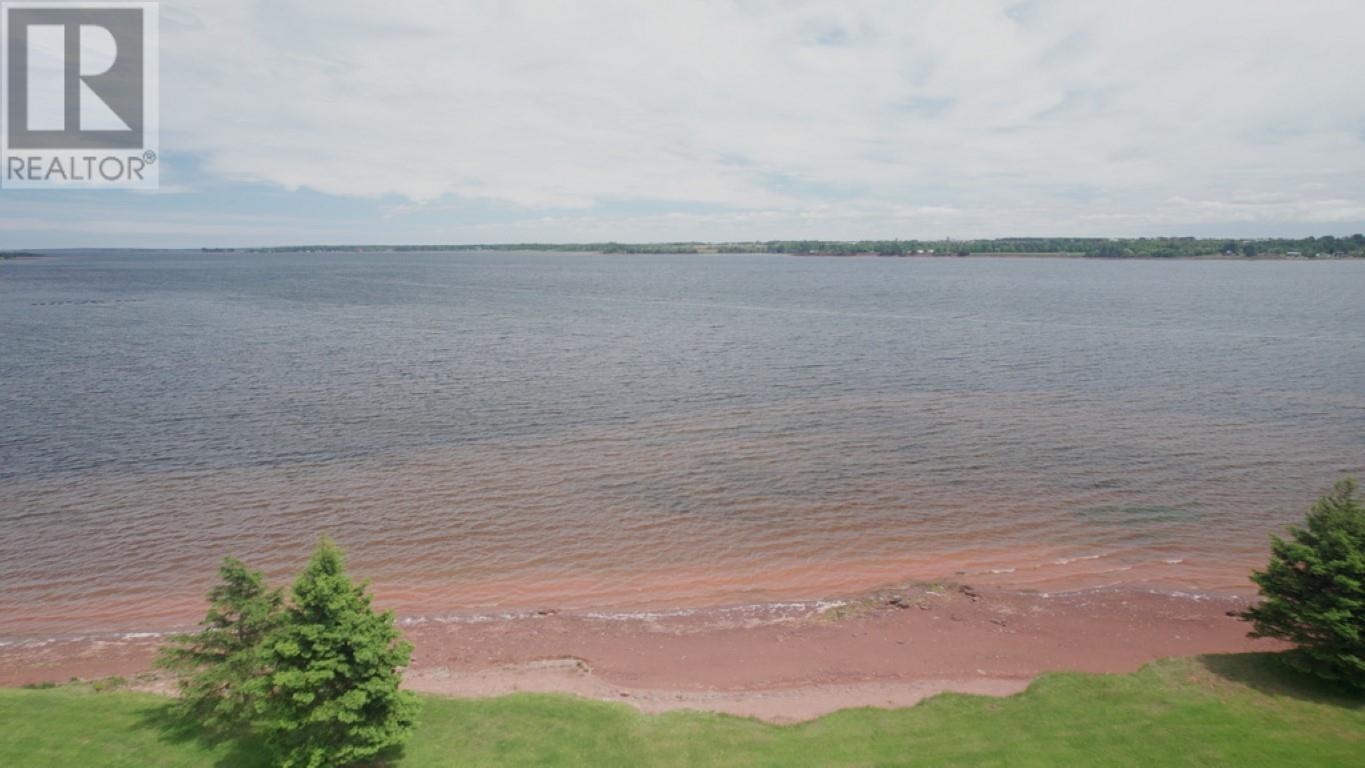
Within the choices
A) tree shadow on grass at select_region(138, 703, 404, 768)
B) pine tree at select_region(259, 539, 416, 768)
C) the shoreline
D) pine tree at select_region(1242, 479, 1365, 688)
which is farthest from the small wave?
pine tree at select_region(259, 539, 416, 768)

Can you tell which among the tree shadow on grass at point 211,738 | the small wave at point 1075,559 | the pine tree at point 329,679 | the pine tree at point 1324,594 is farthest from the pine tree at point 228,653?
the small wave at point 1075,559

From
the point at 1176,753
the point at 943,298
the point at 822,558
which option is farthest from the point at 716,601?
the point at 943,298

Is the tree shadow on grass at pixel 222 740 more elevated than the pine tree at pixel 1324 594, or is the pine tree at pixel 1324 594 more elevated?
the pine tree at pixel 1324 594

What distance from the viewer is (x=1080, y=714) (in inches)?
736

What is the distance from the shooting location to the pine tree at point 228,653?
52.0 feet

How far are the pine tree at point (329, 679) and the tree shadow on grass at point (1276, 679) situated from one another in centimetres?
2177

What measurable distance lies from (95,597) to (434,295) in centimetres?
13562

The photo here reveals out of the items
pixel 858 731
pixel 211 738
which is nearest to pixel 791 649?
pixel 858 731

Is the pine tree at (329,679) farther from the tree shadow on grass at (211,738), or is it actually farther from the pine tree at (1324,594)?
the pine tree at (1324,594)

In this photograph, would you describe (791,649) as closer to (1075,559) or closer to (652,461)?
(1075,559)

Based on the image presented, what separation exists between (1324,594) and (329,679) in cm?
2409

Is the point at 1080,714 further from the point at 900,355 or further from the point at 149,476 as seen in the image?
the point at 900,355

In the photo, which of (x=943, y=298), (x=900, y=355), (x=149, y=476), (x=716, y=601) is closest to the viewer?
(x=716, y=601)

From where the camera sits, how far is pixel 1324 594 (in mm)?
18562
